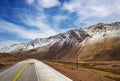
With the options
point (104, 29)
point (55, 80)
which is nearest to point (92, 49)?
point (104, 29)

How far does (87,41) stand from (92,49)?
2659 centimetres

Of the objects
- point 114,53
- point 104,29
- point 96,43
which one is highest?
point 104,29

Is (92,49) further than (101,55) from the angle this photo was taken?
Yes

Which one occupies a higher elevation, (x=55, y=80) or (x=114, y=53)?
(x=114, y=53)

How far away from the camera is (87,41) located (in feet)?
602

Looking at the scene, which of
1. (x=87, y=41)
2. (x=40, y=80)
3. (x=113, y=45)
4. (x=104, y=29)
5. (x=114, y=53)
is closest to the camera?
(x=40, y=80)

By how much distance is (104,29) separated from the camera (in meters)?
197

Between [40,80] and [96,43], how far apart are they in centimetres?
15134

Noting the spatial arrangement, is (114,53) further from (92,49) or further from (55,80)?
(55,80)

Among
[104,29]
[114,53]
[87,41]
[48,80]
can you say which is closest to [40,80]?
[48,80]

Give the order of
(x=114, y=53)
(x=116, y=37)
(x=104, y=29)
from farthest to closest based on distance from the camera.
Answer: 1. (x=104, y=29)
2. (x=116, y=37)
3. (x=114, y=53)

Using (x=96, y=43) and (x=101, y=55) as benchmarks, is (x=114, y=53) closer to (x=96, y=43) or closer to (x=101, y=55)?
(x=101, y=55)

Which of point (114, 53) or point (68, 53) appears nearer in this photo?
point (114, 53)

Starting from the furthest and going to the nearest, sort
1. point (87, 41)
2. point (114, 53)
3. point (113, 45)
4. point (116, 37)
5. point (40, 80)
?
1. point (87, 41)
2. point (116, 37)
3. point (113, 45)
4. point (114, 53)
5. point (40, 80)
